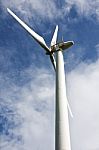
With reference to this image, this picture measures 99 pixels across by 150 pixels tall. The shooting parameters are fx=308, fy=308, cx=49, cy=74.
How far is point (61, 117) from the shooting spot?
28219 mm

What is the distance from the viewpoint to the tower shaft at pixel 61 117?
86.3 feet

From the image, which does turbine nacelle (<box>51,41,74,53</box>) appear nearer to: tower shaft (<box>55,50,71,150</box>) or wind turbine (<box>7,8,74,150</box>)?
wind turbine (<box>7,8,74,150</box>)

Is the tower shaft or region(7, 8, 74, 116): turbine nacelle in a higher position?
region(7, 8, 74, 116): turbine nacelle

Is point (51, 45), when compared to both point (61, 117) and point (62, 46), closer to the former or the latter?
point (62, 46)

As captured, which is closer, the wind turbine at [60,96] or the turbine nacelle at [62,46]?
the wind turbine at [60,96]

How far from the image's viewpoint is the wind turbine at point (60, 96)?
26.6 meters

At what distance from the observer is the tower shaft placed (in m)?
26.3

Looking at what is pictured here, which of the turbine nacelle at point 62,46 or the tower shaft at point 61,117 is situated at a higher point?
the turbine nacelle at point 62,46

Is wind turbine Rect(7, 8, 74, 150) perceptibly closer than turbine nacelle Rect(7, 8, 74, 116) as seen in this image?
Yes

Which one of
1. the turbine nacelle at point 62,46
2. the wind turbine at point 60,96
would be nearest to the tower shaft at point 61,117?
the wind turbine at point 60,96

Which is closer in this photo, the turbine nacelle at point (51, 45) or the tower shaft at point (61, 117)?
the tower shaft at point (61, 117)

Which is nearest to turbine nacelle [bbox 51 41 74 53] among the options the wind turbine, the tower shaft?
the wind turbine

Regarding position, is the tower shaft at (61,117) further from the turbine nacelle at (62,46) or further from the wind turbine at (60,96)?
the turbine nacelle at (62,46)

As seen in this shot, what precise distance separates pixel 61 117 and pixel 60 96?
8.47ft
